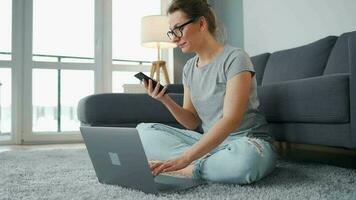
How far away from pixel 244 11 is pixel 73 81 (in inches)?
72.1

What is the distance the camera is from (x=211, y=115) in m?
1.29

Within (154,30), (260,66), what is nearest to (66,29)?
(154,30)

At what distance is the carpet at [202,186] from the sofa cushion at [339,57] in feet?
2.04

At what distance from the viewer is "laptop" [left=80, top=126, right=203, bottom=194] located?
37.1 inches

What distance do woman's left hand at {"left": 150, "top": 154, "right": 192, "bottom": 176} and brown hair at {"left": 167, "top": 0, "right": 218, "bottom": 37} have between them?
0.51 metres

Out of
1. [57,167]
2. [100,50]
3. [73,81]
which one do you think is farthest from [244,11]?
[57,167]

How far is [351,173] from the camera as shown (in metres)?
1.35

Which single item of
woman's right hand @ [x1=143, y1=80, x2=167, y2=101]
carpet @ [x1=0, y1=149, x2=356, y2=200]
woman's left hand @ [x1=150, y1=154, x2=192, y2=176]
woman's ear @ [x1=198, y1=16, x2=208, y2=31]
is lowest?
carpet @ [x1=0, y1=149, x2=356, y2=200]

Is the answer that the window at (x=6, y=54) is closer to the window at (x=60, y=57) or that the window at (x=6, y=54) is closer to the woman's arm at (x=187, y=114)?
the window at (x=60, y=57)

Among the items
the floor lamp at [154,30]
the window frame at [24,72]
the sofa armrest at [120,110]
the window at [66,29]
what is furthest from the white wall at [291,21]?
the window frame at [24,72]

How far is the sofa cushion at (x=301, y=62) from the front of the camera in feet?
6.89

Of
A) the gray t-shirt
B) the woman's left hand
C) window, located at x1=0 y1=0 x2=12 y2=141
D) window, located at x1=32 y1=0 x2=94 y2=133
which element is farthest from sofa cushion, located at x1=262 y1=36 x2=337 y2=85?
window, located at x1=0 y1=0 x2=12 y2=141

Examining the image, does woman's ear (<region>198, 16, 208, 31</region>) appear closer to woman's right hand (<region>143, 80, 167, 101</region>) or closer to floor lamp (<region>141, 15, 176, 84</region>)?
woman's right hand (<region>143, 80, 167, 101</region>)

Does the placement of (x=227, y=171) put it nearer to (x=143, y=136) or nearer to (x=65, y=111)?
(x=143, y=136)
